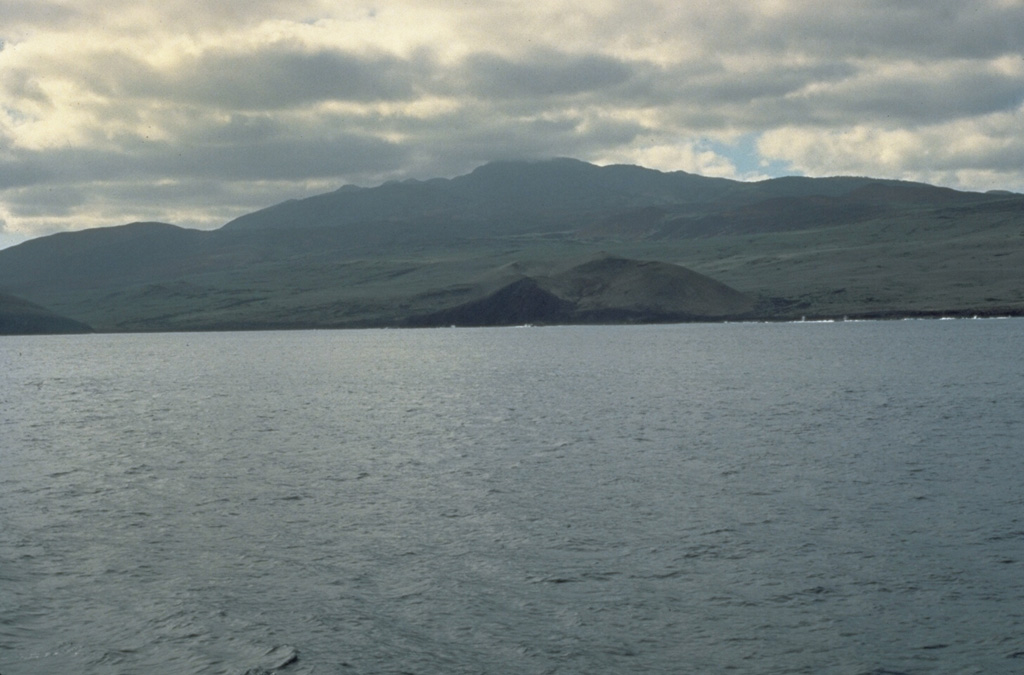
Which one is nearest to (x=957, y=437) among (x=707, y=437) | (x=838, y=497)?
(x=707, y=437)

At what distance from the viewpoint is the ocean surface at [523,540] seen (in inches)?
888

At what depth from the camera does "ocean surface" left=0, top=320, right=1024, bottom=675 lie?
22.5m

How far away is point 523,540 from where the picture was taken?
31688 millimetres

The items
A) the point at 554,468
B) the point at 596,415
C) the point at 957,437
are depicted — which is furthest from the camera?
the point at 596,415

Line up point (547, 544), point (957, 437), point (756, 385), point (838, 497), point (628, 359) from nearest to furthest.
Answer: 1. point (547, 544)
2. point (838, 497)
3. point (957, 437)
4. point (756, 385)
5. point (628, 359)

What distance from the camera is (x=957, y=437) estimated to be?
5228cm

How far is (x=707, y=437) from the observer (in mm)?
54719

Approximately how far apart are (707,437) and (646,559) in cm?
2646

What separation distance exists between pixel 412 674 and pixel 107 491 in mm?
25191

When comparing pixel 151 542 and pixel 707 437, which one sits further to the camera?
pixel 707 437

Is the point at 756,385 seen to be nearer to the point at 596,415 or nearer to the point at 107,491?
the point at 596,415

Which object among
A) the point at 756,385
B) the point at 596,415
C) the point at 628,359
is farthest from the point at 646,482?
the point at 628,359

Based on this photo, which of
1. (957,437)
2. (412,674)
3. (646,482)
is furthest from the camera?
(957,437)

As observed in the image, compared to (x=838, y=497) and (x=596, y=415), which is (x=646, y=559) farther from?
(x=596, y=415)
